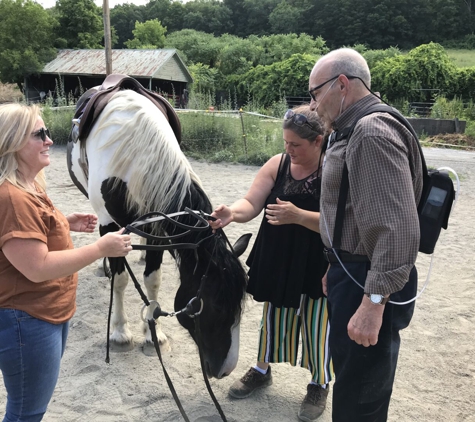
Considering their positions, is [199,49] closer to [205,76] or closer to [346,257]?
[205,76]

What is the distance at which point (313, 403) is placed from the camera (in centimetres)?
236

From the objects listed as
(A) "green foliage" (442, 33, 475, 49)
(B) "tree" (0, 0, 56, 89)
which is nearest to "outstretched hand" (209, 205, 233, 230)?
(B) "tree" (0, 0, 56, 89)

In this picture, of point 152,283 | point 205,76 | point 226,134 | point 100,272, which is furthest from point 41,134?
point 205,76

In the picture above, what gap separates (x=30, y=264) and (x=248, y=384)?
1.68 metres

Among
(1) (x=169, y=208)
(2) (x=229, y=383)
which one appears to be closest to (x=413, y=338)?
(2) (x=229, y=383)

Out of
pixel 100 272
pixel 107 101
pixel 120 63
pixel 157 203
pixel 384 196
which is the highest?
pixel 120 63

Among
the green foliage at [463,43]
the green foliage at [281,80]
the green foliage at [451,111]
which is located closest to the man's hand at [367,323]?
the green foliage at [451,111]

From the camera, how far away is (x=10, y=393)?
152cm

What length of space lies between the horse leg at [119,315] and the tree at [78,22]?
2851cm

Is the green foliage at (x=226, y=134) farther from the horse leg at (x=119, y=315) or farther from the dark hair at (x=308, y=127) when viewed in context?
the dark hair at (x=308, y=127)

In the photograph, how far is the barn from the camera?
2264cm

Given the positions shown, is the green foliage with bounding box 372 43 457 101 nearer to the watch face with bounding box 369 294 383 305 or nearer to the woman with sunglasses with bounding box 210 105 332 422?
the woman with sunglasses with bounding box 210 105 332 422

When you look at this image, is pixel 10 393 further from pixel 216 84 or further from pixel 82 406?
pixel 216 84

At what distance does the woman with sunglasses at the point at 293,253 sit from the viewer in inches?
81.7
